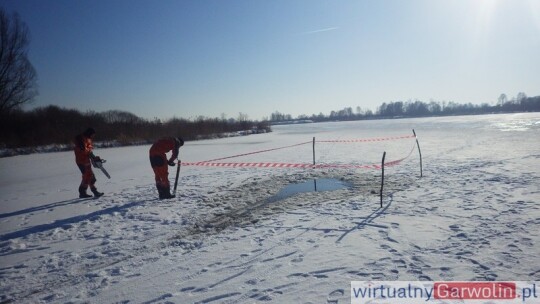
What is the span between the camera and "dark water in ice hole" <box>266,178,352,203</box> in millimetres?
8502

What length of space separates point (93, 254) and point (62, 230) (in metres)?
1.74

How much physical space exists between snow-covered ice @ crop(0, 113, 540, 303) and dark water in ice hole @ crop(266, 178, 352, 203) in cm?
30

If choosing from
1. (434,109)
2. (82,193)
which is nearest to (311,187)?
(82,193)

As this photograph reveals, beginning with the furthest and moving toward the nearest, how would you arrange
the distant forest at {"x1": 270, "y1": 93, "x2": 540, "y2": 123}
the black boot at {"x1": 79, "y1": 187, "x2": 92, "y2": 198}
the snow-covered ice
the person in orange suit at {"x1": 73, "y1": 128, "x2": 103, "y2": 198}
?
the distant forest at {"x1": 270, "y1": 93, "x2": 540, "y2": 123} < the black boot at {"x1": 79, "y1": 187, "x2": 92, "y2": 198} < the person in orange suit at {"x1": 73, "y1": 128, "x2": 103, "y2": 198} < the snow-covered ice

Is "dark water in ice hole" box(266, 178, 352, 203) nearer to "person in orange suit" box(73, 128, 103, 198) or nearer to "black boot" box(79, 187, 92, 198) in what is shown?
"person in orange suit" box(73, 128, 103, 198)

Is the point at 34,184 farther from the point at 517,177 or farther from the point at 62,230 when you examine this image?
the point at 517,177

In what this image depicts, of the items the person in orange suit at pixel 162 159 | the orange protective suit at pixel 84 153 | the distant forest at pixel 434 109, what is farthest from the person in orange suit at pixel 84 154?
the distant forest at pixel 434 109

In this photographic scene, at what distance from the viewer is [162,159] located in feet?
25.4

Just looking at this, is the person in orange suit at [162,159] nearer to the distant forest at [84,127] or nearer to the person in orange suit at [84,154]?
the person in orange suit at [84,154]

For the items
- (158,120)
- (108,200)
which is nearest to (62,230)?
(108,200)

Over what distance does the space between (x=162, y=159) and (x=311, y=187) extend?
4.56 m

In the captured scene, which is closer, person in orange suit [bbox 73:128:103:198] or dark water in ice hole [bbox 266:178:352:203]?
person in orange suit [bbox 73:128:103:198]

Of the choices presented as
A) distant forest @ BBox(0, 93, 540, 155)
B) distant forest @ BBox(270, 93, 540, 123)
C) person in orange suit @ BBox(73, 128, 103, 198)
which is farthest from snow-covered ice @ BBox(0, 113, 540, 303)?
distant forest @ BBox(270, 93, 540, 123)

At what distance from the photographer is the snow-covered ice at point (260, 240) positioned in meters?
3.81
